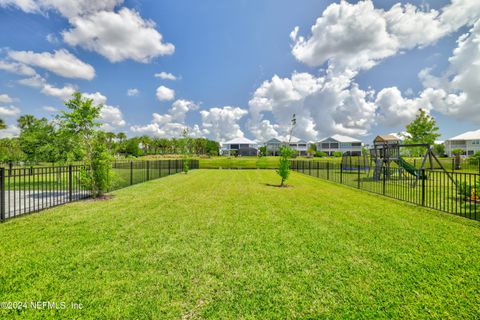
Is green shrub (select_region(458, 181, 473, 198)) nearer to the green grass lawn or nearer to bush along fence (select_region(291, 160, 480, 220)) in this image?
bush along fence (select_region(291, 160, 480, 220))

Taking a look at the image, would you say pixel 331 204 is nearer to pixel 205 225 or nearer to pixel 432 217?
pixel 432 217

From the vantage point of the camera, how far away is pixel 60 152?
13781 mm

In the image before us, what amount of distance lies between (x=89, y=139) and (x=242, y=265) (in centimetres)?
917

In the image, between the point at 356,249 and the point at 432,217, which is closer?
the point at 356,249

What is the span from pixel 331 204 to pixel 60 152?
16.5m

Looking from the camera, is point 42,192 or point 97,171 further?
point 97,171

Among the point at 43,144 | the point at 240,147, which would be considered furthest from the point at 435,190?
the point at 240,147

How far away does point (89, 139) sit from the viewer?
30.2 ft

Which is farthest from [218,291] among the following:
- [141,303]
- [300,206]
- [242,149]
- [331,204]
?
[242,149]

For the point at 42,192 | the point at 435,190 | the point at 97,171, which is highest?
the point at 97,171

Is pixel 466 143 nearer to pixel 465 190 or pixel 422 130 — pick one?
pixel 422 130

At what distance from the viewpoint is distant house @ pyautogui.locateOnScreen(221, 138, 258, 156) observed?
82.5m

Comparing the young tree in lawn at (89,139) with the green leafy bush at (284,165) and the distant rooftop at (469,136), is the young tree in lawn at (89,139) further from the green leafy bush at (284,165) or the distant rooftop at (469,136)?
the distant rooftop at (469,136)

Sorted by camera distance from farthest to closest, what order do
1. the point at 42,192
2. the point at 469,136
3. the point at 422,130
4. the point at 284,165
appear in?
1. the point at 469,136
2. the point at 422,130
3. the point at 284,165
4. the point at 42,192
